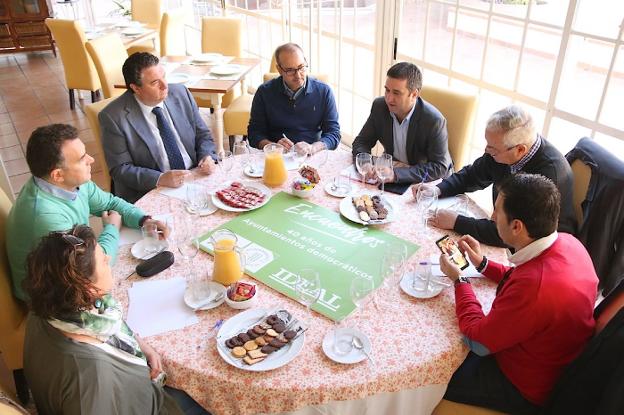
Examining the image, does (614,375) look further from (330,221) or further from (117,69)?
(117,69)

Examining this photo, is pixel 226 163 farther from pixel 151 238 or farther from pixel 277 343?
pixel 277 343

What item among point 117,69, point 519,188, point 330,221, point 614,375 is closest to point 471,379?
point 614,375

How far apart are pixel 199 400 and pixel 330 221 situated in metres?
0.90

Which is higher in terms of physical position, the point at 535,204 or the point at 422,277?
the point at 535,204

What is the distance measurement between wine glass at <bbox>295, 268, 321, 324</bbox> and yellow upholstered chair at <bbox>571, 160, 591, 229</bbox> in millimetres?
1302

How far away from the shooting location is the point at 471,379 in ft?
5.13

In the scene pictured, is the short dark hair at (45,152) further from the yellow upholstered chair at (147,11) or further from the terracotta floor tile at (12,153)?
the yellow upholstered chair at (147,11)

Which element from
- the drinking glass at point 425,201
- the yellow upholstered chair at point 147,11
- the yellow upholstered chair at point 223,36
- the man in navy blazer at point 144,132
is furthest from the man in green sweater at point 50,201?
the yellow upholstered chair at point 147,11

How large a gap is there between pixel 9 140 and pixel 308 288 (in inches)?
186

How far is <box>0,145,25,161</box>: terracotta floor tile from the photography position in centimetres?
455

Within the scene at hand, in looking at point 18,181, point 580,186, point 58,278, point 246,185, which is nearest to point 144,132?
point 246,185

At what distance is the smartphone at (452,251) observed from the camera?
1.69 meters

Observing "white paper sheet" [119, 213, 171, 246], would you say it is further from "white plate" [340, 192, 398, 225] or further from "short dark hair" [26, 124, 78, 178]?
"white plate" [340, 192, 398, 225]

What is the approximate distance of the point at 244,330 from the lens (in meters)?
1.44
